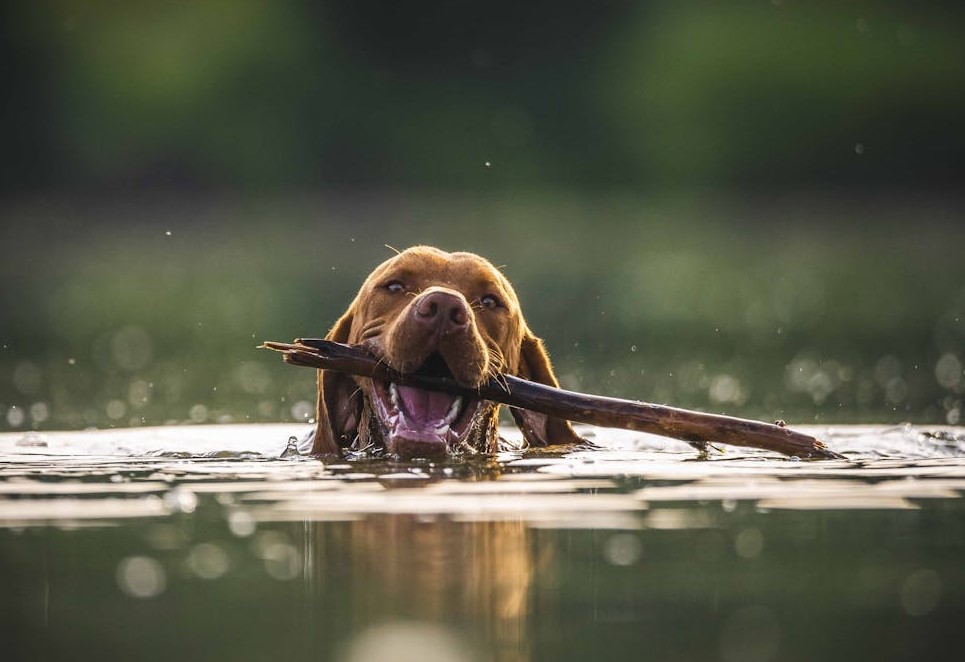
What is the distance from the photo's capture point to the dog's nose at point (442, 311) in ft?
22.4

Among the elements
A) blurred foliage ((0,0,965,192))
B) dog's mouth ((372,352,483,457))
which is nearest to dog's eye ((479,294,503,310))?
dog's mouth ((372,352,483,457))

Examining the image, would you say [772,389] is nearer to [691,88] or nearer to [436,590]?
[436,590]

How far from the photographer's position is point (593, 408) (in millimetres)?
6867

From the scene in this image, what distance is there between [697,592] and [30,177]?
24479 millimetres

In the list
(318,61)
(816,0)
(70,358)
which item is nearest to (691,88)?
(816,0)

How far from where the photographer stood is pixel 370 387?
7.41 meters

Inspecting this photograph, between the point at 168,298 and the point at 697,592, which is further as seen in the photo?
the point at 168,298

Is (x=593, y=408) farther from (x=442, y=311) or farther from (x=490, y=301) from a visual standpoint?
(x=490, y=301)

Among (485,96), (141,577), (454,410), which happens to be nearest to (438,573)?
(141,577)

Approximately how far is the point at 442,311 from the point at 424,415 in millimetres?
613

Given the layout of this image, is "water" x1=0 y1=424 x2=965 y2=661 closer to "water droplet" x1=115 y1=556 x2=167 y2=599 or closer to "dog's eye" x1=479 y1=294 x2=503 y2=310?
"water droplet" x1=115 y1=556 x2=167 y2=599

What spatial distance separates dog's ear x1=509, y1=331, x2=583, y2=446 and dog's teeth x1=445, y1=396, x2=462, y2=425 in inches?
31.5

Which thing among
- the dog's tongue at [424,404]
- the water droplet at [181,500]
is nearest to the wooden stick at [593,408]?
the dog's tongue at [424,404]

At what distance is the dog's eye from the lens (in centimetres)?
772
